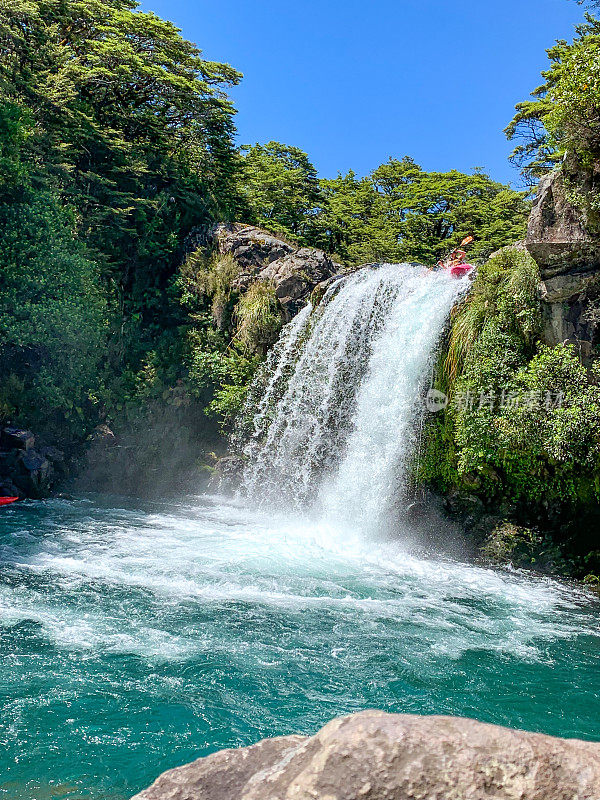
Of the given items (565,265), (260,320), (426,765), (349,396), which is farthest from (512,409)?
(426,765)

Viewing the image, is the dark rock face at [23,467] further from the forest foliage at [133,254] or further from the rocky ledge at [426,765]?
the rocky ledge at [426,765]

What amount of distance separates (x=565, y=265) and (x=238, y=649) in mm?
7695

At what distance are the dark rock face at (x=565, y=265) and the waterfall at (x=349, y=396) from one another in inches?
96.1

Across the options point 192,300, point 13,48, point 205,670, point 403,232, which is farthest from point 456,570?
point 403,232

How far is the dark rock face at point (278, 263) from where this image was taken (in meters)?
16.1

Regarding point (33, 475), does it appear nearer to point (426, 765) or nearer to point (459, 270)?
point (459, 270)

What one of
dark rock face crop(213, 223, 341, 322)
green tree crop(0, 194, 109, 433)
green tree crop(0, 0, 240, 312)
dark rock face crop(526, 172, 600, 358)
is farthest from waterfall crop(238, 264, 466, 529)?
green tree crop(0, 0, 240, 312)

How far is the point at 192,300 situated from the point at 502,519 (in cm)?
1053

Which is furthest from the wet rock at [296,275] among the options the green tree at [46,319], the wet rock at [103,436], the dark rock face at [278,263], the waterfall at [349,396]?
the wet rock at [103,436]

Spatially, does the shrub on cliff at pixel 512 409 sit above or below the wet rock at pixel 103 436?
above

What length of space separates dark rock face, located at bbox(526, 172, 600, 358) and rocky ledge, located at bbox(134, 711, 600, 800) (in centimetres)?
905

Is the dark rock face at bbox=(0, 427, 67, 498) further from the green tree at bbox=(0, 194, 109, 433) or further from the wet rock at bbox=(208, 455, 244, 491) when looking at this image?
the wet rock at bbox=(208, 455, 244, 491)

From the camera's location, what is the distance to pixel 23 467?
13906 millimetres

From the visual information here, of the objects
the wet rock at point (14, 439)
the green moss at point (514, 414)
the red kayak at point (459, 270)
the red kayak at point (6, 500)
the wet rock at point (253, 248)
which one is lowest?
the red kayak at point (6, 500)
